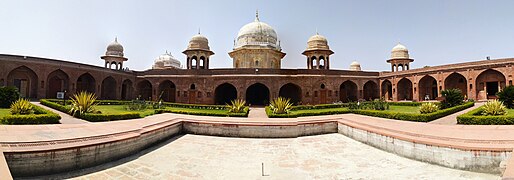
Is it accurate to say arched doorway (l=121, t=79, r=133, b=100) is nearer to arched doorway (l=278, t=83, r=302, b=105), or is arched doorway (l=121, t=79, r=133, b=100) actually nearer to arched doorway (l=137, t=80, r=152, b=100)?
arched doorway (l=137, t=80, r=152, b=100)

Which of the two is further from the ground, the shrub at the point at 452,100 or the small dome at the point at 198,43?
the small dome at the point at 198,43

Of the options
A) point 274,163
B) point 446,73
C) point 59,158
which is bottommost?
point 274,163

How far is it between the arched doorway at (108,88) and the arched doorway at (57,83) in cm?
414

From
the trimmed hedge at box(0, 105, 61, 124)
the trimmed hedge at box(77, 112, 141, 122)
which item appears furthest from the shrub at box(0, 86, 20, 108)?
the trimmed hedge at box(0, 105, 61, 124)

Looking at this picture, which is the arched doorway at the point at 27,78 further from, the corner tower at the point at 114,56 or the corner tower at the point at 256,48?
the corner tower at the point at 256,48

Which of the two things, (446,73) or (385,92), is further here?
(385,92)

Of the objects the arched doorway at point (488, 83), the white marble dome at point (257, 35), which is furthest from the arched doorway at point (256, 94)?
the arched doorway at point (488, 83)

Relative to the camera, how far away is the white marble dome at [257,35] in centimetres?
2975

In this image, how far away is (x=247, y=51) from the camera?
29.1 m

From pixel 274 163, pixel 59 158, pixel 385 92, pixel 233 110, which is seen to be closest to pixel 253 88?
pixel 233 110

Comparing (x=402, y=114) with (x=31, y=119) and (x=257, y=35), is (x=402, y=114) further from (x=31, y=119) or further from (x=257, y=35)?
(x=257, y=35)

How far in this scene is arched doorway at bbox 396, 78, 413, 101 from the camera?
2921 centimetres

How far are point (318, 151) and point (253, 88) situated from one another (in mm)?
20071

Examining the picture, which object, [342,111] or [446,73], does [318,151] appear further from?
[446,73]
